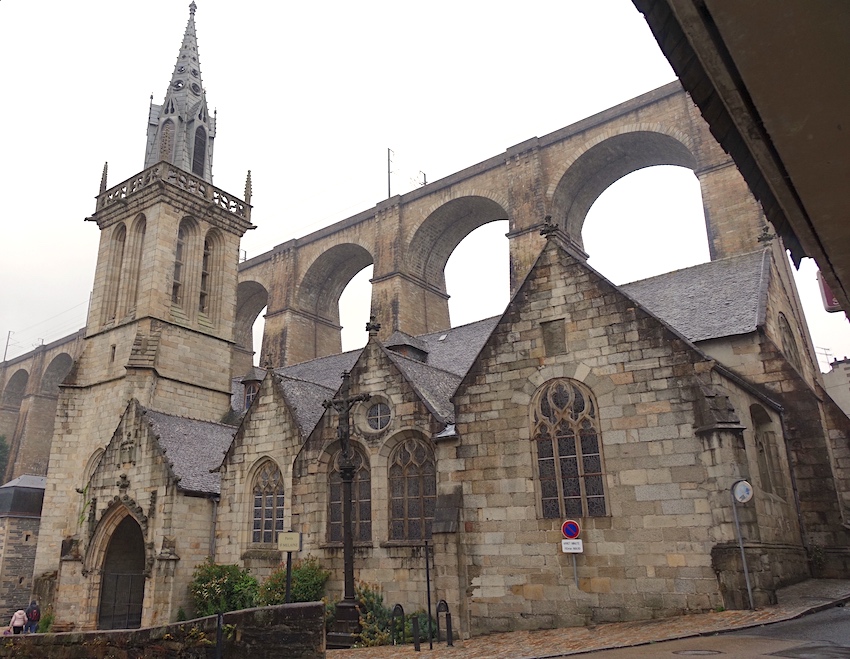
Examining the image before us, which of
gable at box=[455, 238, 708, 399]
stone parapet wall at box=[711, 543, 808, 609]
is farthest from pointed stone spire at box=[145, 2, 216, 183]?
stone parapet wall at box=[711, 543, 808, 609]

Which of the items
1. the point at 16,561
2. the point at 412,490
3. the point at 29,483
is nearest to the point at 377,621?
the point at 412,490

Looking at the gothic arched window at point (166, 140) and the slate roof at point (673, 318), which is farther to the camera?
the gothic arched window at point (166, 140)

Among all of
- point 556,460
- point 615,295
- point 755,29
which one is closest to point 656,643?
point 556,460

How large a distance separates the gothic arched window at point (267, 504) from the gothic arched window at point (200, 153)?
20.0 m

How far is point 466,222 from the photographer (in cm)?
Result: 3481

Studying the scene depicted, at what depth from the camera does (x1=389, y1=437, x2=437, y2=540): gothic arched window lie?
50.8 feet

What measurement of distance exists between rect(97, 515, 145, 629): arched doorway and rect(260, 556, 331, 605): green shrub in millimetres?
6683

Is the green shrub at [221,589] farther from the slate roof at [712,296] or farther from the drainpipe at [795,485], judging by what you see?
the drainpipe at [795,485]

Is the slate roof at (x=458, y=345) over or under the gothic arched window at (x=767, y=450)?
over

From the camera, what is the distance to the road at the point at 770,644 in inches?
300

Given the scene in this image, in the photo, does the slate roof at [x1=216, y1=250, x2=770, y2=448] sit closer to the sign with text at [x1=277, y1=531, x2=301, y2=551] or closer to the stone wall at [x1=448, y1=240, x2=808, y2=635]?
the stone wall at [x1=448, y1=240, x2=808, y2=635]

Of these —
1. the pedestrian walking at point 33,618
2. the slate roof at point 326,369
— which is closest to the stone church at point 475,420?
the slate roof at point 326,369

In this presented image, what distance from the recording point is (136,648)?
36.4 feet

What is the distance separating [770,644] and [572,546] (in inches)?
177
